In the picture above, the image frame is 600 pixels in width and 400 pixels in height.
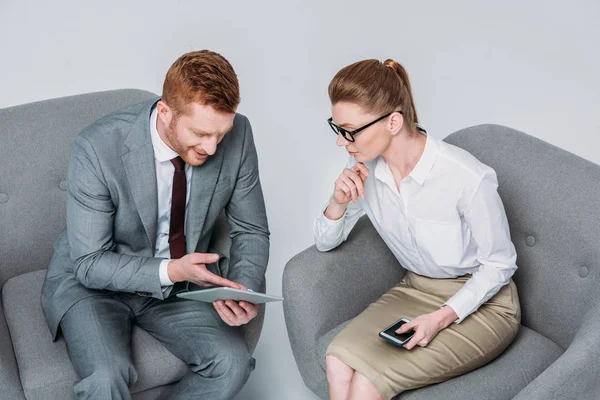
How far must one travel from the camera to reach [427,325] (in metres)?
3.31

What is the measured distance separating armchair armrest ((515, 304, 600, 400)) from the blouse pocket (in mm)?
548

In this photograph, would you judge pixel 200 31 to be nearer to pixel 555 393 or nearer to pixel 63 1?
pixel 63 1

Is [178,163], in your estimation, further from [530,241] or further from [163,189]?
[530,241]

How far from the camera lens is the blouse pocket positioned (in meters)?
3.45

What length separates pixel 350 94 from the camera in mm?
3346

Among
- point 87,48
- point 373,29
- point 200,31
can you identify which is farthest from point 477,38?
point 87,48

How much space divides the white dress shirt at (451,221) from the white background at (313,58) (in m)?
1.55

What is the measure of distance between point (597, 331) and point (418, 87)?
329cm

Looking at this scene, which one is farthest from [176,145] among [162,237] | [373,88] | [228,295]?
[373,88]

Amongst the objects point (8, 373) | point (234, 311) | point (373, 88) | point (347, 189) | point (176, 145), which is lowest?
point (8, 373)

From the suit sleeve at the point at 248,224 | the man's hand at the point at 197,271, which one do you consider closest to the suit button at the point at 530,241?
the suit sleeve at the point at 248,224

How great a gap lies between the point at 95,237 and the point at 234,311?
1.89 ft

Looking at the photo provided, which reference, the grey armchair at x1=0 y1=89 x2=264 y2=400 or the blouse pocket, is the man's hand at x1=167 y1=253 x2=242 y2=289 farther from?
the blouse pocket

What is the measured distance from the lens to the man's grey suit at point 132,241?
3.43m
